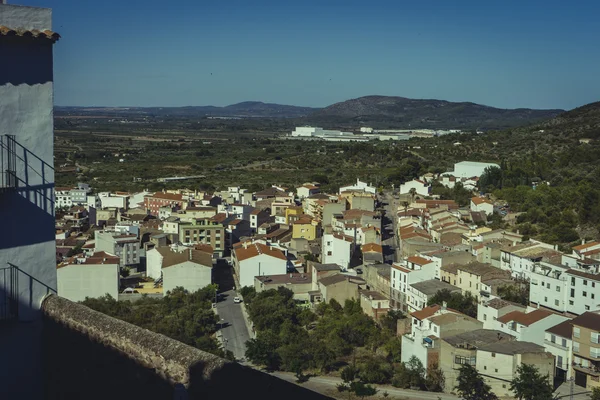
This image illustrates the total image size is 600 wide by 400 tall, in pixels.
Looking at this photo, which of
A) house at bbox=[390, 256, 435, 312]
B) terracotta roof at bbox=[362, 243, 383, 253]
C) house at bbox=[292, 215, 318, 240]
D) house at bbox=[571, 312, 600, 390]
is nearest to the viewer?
house at bbox=[571, 312, 600, 390]


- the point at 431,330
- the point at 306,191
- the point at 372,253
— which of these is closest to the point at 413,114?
the point at 306,191

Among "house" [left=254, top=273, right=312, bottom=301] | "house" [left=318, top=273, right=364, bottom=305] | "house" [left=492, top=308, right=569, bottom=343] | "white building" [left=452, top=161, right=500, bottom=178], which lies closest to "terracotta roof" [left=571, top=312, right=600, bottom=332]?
"house" [left=492, top=308, right=569, bottom=343]

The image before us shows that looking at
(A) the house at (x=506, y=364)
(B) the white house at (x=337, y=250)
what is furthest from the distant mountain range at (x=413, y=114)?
(A) the house at (x=506, y=364)

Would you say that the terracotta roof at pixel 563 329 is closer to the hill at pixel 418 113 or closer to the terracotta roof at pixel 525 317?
the terracotta roof at pixel 525 317

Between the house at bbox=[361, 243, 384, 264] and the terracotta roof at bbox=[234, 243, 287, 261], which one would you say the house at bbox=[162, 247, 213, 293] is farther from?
the house at bbox=[361, 243, 384, 264]

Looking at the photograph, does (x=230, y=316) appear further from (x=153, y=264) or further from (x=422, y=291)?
(x=422, y=291)

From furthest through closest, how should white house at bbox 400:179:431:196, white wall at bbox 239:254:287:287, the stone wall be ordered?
white house at bbox 400:179:431:196 < white wall at bbox 239:254:287:287 < the stone wall
